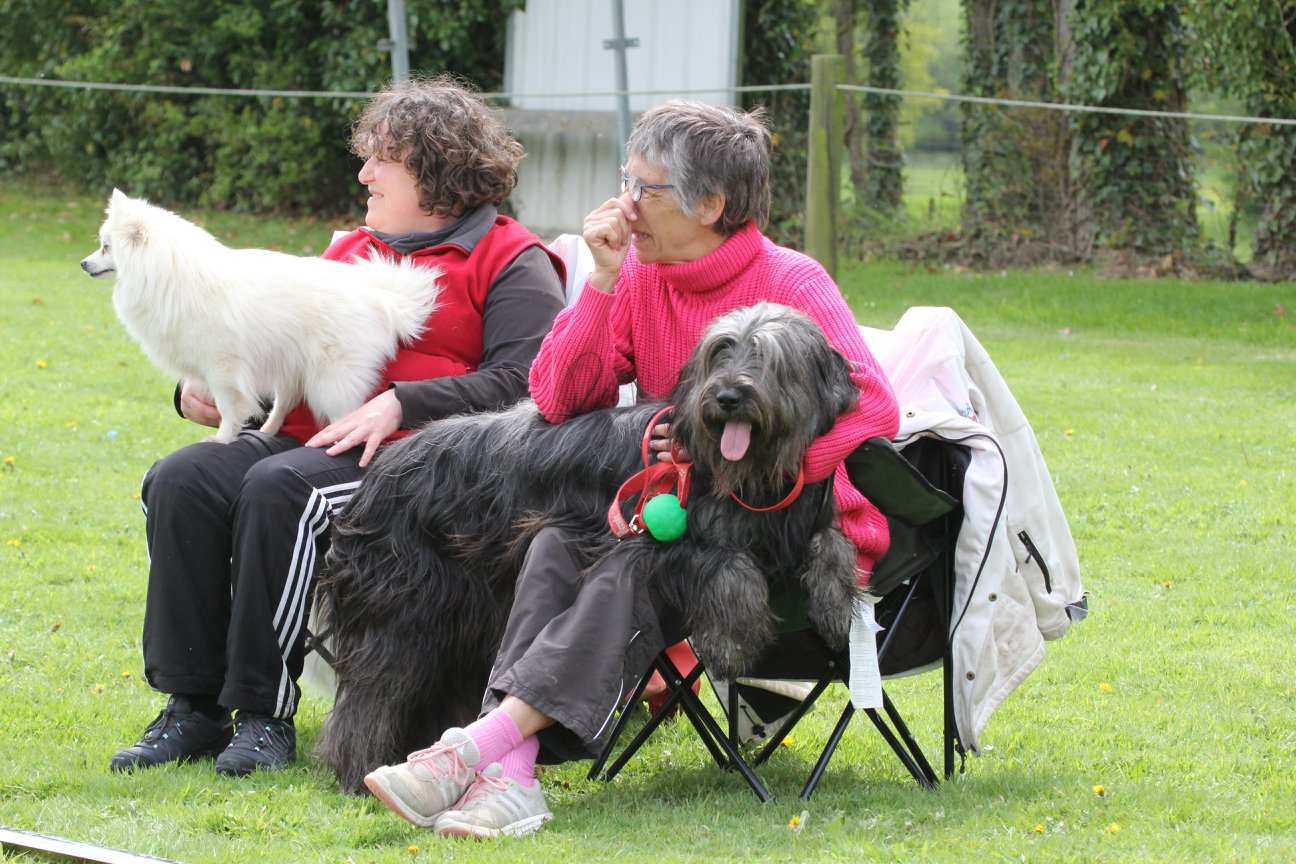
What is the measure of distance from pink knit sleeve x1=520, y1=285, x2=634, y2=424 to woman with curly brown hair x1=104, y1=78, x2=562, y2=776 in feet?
1.31

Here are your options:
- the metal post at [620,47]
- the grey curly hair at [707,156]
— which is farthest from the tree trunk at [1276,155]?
the grey curly hair at [707,156]

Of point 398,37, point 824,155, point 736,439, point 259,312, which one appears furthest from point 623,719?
point 398,37

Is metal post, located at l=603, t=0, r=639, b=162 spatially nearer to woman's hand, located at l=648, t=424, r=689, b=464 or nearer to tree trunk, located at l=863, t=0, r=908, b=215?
tree trunk, located at l=863, t=0, r=908, b=215

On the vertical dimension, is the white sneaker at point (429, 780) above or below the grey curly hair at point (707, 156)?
below

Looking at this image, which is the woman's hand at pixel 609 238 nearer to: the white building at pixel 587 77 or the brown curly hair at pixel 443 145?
the brown curly hair at pixel 443 145

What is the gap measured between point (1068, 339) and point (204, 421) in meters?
7.54

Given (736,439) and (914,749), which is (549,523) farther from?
(914,749)

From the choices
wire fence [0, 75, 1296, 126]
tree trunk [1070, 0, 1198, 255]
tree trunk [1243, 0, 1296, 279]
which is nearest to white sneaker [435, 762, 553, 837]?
wire fence [0, 75, 1296, 126]

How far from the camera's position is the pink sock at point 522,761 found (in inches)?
113

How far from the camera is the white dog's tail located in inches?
143

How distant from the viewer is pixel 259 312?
11.9ft

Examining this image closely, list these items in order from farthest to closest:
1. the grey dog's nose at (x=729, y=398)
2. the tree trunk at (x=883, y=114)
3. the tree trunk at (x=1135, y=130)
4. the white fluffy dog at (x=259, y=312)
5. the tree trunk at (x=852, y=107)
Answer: the tree trunk at (x=852, y=107)
the tree trunk at (x=883, y=114)
the tree trunk at (x=1135, y=130)
the white fluffy dog at (x=259, y=312)
the grey dog's nose at (x=729, y=398)

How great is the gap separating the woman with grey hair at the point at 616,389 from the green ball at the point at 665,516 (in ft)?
0.33

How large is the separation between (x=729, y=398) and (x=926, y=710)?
1539mm
